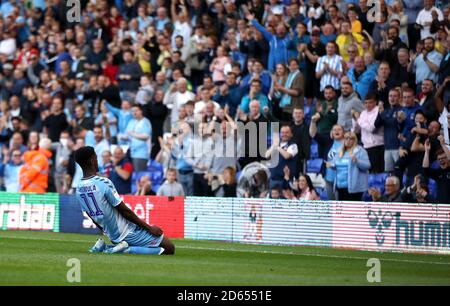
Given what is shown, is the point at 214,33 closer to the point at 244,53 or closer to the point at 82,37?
the point at 244,53

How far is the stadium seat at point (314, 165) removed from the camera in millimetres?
23391

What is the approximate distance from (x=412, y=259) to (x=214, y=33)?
39.4ft

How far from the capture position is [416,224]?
1872 cm

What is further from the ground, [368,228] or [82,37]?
[82,37]

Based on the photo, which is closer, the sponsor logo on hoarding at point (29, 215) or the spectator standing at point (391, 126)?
the spectator standing at point (391, 126)

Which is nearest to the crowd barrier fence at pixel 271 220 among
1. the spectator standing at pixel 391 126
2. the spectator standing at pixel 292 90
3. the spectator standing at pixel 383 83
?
the spectator standing at pixel 391 126

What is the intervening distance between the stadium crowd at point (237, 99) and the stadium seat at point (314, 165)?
0.04m

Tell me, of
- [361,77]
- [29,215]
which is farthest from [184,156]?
[361,77]

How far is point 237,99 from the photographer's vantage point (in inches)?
997

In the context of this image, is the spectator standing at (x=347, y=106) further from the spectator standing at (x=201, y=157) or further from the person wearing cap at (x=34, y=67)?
the person wearing cap at (x=34, y=67)

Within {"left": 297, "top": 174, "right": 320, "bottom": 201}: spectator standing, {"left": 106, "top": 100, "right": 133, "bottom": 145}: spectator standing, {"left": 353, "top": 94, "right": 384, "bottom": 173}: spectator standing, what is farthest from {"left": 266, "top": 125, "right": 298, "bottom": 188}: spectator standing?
{"left": 106, "top": 100, "right": 133, "bottom": 145}: spectator standing

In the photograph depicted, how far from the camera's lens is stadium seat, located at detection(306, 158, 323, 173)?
23391mm

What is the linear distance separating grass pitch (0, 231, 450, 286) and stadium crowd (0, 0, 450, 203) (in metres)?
3.08
